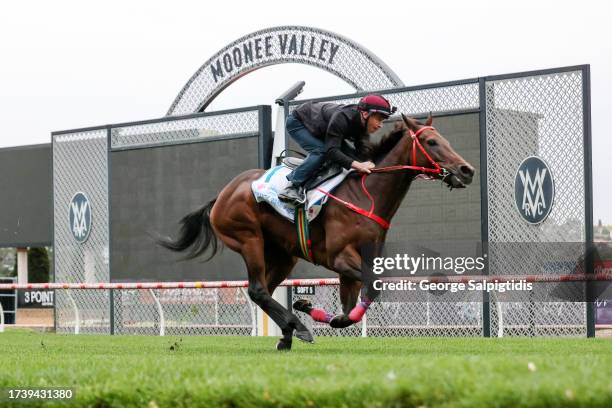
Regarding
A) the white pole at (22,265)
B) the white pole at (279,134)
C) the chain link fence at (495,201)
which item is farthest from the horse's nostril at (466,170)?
the white pole at (22,265)

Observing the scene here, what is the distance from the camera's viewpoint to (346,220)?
325 inches

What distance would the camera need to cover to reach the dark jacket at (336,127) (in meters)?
8.30

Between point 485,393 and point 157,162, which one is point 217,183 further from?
point 485,393

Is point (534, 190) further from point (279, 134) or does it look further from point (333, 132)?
point (333, 132)

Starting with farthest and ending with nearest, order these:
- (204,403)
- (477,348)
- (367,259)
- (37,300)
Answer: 1. (37,300)
2. (477,348)
3. (367,259)
4. (204,403)

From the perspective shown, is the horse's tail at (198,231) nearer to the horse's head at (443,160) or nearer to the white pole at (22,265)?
the horse's head at (443,160)

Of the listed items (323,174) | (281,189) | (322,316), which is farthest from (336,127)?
(322,316)

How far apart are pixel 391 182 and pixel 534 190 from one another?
3.99m

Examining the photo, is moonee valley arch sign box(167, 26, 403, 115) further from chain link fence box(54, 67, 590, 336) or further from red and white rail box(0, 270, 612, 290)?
red and white rail box(0, 270, 612, 290)

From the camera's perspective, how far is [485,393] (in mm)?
4203

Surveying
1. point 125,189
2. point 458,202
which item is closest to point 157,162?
point 125,189

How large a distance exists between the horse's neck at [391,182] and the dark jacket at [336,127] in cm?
24

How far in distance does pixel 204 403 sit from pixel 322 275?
8.42 m

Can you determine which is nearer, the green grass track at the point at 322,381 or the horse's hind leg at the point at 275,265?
the green grass track at the point at 322,381
